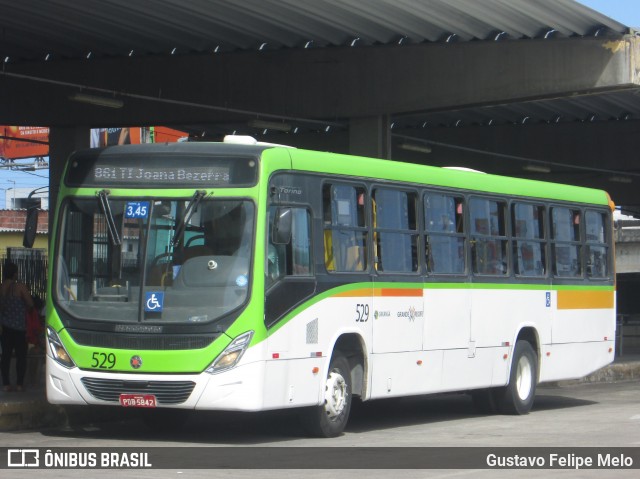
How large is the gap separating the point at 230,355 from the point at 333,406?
1779 millimetres

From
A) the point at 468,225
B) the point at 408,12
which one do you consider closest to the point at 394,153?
the point at 408,12

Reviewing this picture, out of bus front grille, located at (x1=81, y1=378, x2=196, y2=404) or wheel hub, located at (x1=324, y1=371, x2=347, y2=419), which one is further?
wheel hub, located at (x1=324, y1=371, x2=347, y2=419)

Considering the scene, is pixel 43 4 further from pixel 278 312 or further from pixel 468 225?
pixel 278 312

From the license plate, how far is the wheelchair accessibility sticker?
84 centimetres

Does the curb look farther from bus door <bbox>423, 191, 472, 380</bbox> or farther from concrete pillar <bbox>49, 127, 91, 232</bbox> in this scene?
concrete pillar <bbox>49, 127, 91, 232</bbox>

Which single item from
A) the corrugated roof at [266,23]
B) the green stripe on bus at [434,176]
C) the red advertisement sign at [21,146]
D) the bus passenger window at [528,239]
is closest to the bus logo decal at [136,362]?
the green stripe on bus at [434,176]

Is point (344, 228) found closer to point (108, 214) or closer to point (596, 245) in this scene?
point (108, 214)

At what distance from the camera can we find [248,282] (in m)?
13.4

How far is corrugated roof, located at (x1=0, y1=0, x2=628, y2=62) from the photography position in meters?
23.1

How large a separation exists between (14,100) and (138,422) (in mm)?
15643

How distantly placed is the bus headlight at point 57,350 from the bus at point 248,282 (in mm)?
14

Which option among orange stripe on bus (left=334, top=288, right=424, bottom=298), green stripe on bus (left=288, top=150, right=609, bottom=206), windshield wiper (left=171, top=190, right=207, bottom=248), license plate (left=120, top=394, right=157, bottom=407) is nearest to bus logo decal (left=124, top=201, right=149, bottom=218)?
windshield wiper (left=171, top=190, right=207, bottom=248)

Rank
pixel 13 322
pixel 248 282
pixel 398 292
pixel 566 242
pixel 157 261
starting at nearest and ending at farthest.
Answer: pixel 248 282 → pixel 157 261 → pixel 398 292 → pixel 13 322 → pixel 566 242

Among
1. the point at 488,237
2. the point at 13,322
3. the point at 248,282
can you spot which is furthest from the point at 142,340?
the point at 488,237
